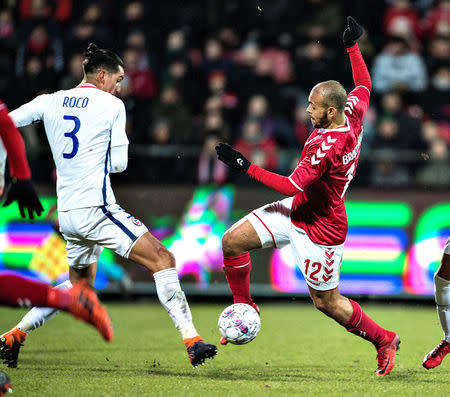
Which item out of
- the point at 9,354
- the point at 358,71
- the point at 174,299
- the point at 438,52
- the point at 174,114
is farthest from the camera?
the point at 438,52

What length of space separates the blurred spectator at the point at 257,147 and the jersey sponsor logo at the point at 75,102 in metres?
5.05

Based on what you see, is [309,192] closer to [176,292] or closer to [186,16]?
[176,292]

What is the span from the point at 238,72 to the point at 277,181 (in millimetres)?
7007

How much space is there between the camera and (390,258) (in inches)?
412

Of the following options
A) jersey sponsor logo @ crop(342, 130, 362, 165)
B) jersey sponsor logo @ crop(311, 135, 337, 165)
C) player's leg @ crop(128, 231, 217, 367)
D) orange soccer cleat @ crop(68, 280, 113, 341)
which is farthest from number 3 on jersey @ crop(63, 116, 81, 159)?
jersey sponsor logo @ crop(342, 130, 362, 165)

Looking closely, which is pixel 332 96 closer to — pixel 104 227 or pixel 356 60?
pixel 356 60

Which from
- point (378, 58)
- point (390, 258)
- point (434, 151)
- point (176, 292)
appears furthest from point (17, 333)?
point (378, 58)

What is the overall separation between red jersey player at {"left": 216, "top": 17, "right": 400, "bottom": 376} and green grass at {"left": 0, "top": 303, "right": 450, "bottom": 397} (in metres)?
0.49

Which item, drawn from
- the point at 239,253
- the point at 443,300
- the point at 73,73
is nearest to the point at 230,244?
the point at 239,253

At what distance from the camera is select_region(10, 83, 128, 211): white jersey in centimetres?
575

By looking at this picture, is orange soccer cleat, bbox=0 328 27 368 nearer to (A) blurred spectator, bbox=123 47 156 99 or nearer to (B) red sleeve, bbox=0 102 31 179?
(B) red sleeve, bbox=0 102 31 179

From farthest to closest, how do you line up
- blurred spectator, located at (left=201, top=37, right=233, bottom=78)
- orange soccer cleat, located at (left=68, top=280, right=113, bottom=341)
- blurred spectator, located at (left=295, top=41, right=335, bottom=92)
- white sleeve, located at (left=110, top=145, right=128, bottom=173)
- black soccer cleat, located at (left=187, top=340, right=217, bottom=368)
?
blurred spectator, located at (left=201, top=37, right=233, bottom=78)
blurred spectator, located at (left=295, top=41, right=335, bottom=92)
white sleeve, located at (left=110, top=145, right=128, bottom=173)
black soccer cleat, located at (left=187, top=340, right=217, bottom=368)
orange soccer cleat, located at (left=68, top=280, right=113, bottom=341)

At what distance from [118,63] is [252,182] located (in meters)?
5.15

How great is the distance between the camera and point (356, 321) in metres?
6.02
